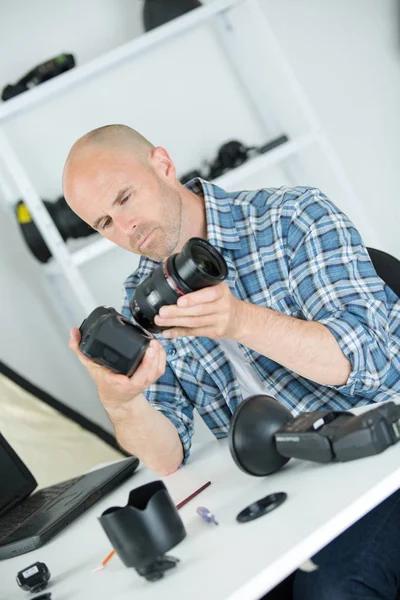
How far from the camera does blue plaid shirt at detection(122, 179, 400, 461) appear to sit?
130 cm

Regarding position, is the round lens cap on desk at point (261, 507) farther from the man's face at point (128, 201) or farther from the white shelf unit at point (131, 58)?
the white shelf unit at point (131, 58)

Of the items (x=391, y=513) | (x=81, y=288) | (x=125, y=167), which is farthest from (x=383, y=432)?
(x=81, y=288)

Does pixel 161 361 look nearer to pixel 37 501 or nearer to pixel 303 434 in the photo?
pixel 303 434

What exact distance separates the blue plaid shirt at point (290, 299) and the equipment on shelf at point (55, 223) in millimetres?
703

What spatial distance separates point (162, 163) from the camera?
5.23 ft

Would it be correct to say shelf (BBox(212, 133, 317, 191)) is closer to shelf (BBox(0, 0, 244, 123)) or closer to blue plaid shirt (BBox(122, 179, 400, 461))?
shelf (BBox(0, 0, 244, 123))

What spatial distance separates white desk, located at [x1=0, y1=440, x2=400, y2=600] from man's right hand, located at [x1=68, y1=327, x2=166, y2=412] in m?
0.17

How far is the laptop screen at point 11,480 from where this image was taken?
1611 millimetres

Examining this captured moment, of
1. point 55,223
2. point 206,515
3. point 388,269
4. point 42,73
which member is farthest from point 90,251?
point 206,515

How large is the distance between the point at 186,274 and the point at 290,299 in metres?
0.46

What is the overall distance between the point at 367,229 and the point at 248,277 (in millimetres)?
1171

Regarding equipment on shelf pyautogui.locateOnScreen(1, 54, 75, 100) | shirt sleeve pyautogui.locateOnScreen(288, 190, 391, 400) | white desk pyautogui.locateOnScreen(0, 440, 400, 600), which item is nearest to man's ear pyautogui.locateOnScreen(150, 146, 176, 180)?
shirt sleeve pyautogui.locateOnScreen(288, 190, 391, 400)

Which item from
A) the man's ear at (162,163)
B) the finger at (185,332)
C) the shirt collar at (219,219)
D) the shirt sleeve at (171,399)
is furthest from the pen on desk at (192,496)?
the man's ear at (162,163)

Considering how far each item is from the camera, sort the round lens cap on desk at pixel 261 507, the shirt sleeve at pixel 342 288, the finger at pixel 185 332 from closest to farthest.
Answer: the round lens cap on desk at pixel 261 507 < the finger at pixel 185 332 < the shirt sleeve at pixel 342 288
